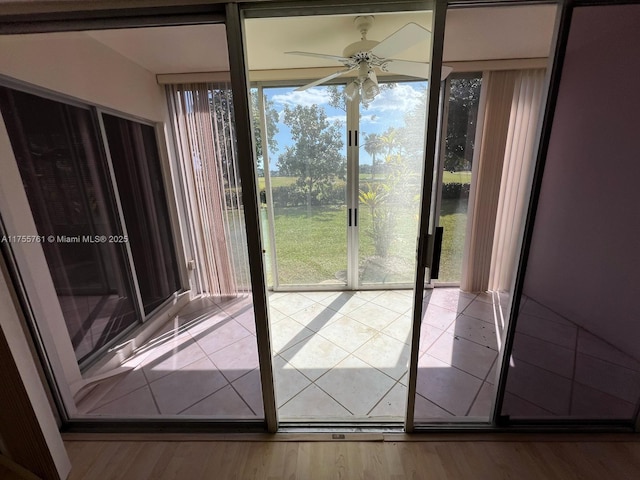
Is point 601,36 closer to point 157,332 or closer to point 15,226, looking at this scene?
point 15,226

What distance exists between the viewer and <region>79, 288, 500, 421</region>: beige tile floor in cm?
161

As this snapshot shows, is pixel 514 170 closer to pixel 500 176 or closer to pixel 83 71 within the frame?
pixel 500 176

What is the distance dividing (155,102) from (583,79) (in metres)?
3.08

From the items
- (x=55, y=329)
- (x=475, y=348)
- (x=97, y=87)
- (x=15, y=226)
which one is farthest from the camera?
(x=475, y=348)

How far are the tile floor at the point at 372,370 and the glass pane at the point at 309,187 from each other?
78 cm

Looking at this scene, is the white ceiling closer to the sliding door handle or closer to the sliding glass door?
the sliding glass door

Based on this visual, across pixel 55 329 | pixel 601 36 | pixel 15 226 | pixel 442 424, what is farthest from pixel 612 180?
pixel 55 329

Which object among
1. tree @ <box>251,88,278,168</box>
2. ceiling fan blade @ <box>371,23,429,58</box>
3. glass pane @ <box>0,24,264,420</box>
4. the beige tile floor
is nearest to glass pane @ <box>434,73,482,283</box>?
the beige tile floor

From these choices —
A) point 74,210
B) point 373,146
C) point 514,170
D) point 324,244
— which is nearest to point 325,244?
point 324,244

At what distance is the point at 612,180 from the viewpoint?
1540 millimetres

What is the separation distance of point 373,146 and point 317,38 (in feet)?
3.64

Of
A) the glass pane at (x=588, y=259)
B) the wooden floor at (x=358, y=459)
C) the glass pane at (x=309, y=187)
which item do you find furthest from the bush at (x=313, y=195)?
the wooden floor at (x=358, y=459)

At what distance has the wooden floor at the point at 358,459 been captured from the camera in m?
1.21

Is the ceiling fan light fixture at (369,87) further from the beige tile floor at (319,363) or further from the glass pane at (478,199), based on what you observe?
the beige tile floor at (319,363)
